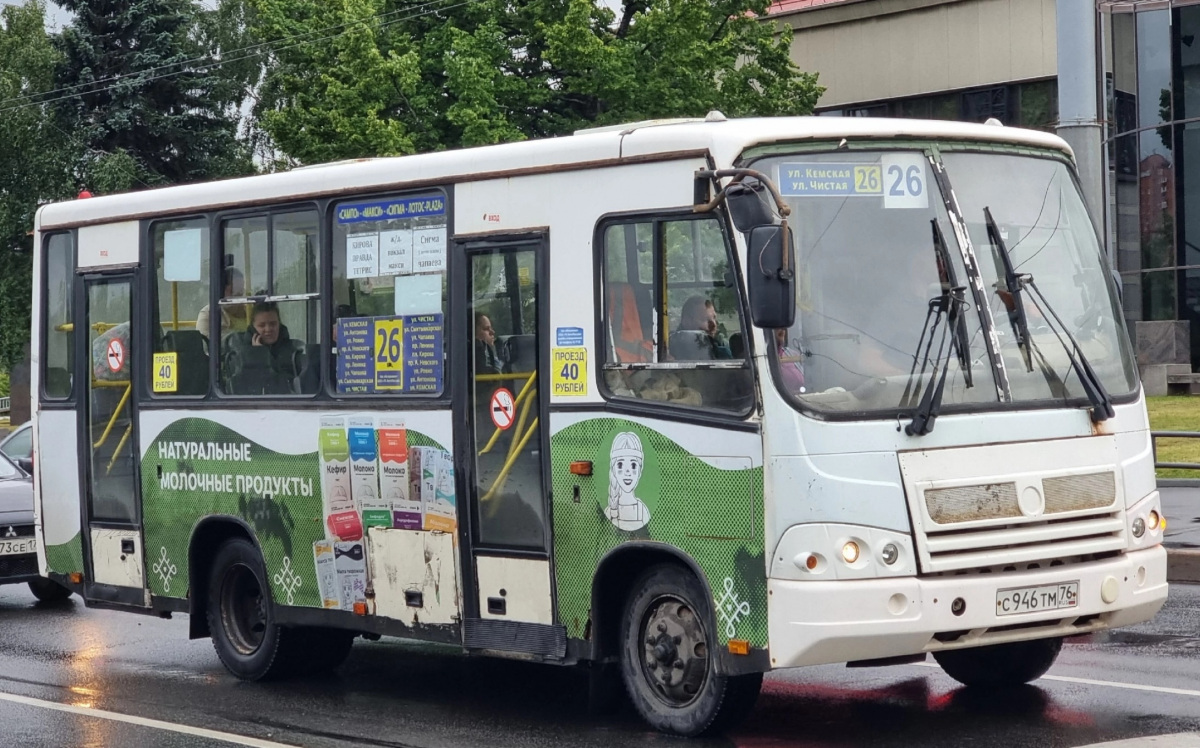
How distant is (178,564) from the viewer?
38.0 feet

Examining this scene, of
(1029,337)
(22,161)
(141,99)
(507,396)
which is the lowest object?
(507,396)

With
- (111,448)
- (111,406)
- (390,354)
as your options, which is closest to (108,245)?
(111,406)

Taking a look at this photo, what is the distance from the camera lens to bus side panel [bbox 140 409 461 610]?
33.1 feet

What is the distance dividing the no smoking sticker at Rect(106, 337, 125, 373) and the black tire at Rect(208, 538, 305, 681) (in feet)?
5.09

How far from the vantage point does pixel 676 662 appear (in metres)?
8.41

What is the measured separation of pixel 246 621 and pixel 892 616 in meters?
5.13

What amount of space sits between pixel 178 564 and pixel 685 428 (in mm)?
4615

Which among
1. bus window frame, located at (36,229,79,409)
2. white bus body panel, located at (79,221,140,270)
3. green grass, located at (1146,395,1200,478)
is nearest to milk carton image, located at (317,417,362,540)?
white bus body panel, located at (79,221,140,270)

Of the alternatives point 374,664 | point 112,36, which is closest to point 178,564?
point 374,664

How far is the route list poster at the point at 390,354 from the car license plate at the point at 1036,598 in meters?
3.27

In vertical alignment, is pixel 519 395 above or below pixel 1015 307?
below

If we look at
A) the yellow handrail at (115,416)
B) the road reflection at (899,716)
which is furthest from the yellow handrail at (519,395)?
the yellow handrail at (115,416)

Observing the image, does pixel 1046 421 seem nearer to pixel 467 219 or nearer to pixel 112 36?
pixel 467 219

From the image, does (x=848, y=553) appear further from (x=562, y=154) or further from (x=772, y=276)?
(x=562, y=154)
